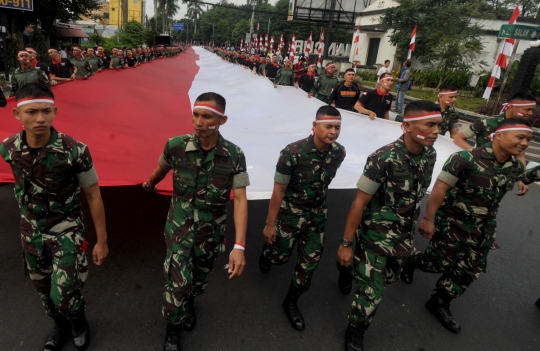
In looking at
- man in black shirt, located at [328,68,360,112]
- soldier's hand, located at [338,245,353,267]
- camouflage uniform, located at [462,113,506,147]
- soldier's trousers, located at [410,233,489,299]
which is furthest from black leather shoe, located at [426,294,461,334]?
man in black shirt, located at [328,68,360,112]

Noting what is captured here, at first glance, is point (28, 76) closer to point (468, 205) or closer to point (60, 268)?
point (60, 268)

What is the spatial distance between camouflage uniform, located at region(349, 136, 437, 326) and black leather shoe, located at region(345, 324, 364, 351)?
0.08 meters

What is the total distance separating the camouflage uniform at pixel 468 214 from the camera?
276cm

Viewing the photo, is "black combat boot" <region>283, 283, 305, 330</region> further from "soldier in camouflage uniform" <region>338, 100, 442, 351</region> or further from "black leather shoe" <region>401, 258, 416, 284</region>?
"black leather shoe" <region>401, 258, 416, 284</region>

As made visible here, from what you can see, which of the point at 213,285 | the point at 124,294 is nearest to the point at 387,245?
the point at 213,285

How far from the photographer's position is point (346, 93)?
21.2 ft

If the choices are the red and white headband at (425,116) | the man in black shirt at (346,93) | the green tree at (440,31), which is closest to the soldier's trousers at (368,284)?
the red and white headband at (425,116)

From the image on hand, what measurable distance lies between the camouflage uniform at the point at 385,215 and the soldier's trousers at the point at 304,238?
0.36m

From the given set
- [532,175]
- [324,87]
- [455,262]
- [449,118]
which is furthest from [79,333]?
[324,87]

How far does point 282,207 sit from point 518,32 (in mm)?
5743

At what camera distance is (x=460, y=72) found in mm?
21141

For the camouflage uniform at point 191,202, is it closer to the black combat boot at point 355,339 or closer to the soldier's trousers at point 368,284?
the soldier's trousers at point 368,284

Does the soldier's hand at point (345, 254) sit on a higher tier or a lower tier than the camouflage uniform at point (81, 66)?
lower

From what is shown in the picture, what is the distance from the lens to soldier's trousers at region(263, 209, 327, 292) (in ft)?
9.30
